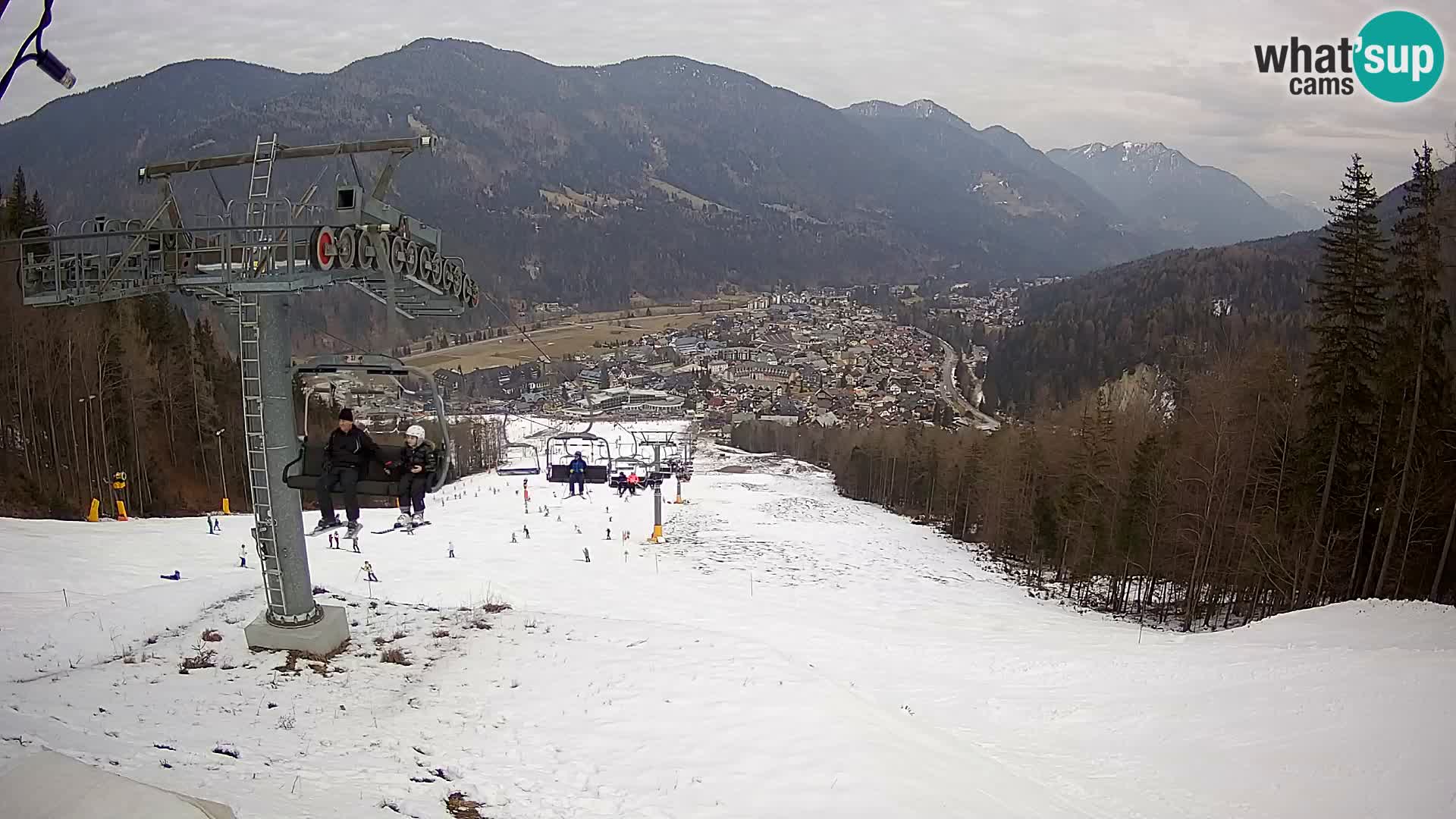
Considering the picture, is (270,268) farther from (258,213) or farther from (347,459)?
(347,459)

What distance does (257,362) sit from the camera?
10633 mm

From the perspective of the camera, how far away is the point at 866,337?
182500 mm

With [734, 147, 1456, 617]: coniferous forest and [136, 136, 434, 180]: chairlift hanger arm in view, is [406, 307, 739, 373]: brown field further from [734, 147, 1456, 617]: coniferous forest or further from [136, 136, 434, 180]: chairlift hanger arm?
[136, 136, 434, 180]: chairlift hanger arm

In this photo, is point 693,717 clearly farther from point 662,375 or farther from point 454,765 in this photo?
point 662,375

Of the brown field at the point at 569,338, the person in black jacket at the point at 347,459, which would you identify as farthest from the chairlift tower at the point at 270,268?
the brown field at the point at 569,338

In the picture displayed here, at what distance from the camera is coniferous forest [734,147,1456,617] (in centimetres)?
1916

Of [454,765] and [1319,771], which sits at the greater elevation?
[454,765]

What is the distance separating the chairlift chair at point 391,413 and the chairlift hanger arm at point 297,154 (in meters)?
2.69

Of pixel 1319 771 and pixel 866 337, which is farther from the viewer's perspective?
pixel 866 337

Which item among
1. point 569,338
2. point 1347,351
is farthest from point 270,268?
point 569,338

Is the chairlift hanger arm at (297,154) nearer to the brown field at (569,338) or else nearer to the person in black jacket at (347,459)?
the person in black jacket at (347,459)

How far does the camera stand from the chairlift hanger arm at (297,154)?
9977mm

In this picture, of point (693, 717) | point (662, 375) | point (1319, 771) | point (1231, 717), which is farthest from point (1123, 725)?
point (662, 375)

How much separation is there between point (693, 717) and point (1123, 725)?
7.11 m
